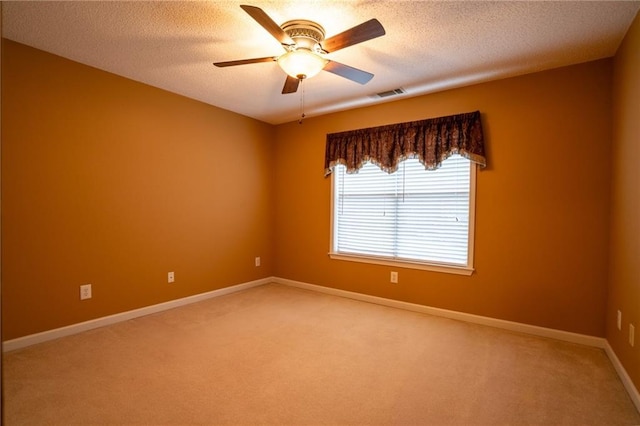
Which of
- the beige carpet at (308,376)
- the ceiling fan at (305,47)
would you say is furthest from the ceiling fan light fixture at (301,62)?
the beige carpet at (308,376)

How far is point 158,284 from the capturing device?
3.68 meters

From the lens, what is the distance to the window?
3525 millimetres

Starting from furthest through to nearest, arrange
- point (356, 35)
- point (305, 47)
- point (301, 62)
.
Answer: point (305, 47) < point (301, 62) < point (356, 35)

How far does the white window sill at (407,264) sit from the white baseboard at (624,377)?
1176 millimetres

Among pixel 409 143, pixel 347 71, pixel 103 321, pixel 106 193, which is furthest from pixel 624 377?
pixel 106 193

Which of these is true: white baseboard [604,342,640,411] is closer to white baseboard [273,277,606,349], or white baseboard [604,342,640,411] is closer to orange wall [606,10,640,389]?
orange wall [606,10,640,389]

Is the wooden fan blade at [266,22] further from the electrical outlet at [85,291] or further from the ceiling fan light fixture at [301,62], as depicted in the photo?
the electrical outlet at [85,291]

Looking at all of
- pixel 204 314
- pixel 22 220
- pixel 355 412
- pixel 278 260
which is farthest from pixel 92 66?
pixel 355 412

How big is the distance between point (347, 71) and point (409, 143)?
1503 mm

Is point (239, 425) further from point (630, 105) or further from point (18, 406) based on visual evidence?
point (630, 105)

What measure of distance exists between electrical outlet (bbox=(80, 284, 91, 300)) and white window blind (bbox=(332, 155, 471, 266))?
2.67 m

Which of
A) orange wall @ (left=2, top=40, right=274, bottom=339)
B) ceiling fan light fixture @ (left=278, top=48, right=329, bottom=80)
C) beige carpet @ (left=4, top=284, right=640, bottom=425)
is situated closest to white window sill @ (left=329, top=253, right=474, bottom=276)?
beige carpet @ (left=4, top=284, right=640, bottom=425)

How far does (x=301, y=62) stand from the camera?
228cm

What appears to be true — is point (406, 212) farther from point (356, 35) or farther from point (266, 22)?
point (266, 22)
